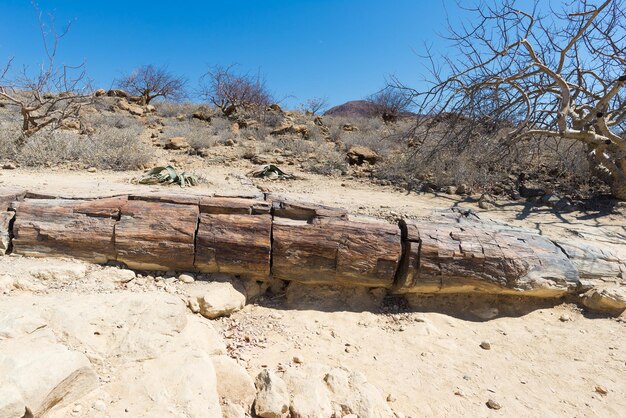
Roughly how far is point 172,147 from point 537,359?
7.18 meters

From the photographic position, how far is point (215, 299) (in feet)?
9.13

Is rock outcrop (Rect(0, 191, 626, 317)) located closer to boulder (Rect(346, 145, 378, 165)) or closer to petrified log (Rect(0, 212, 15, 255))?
petrified log (Rect(0, 212, 15, 255))

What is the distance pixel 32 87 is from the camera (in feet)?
23.3

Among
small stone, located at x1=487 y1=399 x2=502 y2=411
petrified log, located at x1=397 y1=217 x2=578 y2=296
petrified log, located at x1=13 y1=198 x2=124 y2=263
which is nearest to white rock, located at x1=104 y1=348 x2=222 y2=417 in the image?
petrified log, located at x1=13 y1=198 x2=124 y2=263

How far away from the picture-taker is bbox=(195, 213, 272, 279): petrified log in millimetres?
2949

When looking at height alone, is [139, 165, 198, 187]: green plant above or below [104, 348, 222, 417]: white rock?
above

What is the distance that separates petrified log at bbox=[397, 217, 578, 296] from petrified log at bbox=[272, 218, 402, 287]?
0.18m

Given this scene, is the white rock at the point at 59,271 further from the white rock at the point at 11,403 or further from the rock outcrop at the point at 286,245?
the white rock at the point at 11,403

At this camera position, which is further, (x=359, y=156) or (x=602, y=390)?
(x=359, y=156)

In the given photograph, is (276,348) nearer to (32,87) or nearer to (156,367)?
(156,367)

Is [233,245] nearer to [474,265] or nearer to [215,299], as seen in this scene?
[215,299]

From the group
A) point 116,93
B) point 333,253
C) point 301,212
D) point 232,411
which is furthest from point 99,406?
point 116,93

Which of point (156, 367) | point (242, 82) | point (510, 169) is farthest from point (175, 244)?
point (242, 82)

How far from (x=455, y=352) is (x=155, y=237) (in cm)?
242
